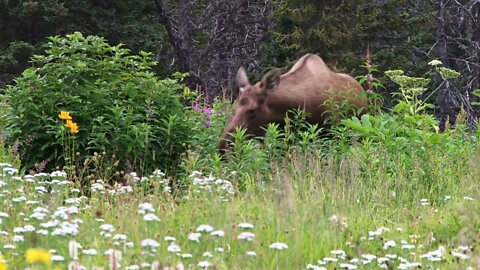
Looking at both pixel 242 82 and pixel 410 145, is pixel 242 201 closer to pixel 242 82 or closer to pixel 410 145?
pixel 410 145

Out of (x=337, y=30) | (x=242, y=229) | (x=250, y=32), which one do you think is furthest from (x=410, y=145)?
(x=250, y=32)

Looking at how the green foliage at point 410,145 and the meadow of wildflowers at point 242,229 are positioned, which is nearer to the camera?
the meadow of wildflowers at point 242,229

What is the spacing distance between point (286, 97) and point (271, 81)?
0.38 metres

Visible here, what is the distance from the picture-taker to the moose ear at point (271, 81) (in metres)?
9.97

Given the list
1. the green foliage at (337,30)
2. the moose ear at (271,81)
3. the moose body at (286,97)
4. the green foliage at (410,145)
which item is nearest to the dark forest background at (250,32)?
the green foliage at (337,30)

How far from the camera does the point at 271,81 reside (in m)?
10.1

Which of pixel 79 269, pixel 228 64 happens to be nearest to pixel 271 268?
pixel 79 269

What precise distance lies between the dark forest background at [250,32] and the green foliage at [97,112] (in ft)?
36.0

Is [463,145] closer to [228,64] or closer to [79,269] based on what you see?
[79,269]

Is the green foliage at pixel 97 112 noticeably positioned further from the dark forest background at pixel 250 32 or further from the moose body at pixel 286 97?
the dark forest background at pixel 250 32

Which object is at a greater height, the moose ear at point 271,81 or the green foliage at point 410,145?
the moose ear at point 271,81

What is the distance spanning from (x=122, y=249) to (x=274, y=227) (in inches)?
43.4

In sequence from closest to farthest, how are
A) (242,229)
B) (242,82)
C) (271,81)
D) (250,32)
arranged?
1. (242,229)
2. (271,81)
3. (242,82)
4. (250,32)

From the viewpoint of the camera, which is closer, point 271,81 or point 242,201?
point 242,201
